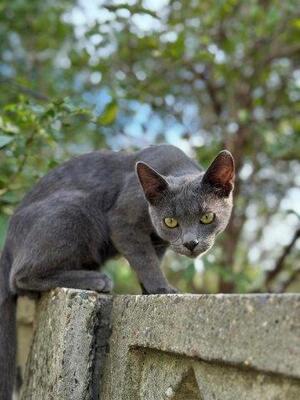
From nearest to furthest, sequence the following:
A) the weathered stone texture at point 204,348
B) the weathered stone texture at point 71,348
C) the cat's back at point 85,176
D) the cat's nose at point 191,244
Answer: the weathered stone texture at point 204,348 → the weathered stone texture at point 71,348 → the cat's nose at point 191,244 → the cat's back at point 85,176

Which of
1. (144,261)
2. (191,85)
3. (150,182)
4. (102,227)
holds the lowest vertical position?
(144,261)

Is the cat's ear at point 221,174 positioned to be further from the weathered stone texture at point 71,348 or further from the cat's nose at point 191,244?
the weathered stone texture at point 71,348

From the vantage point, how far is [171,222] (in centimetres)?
247

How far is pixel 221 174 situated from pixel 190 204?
6.6 inches

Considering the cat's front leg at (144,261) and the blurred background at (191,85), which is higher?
the blurred background at (191,85)

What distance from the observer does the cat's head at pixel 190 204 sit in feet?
7.88

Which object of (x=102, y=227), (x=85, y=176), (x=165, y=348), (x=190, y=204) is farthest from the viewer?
(x=85, y=176)

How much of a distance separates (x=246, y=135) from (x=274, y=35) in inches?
30.4

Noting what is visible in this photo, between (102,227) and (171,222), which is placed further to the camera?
(102,227)

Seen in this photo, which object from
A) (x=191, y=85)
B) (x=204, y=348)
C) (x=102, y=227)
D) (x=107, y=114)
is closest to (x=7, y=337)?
(x=102, y=227)

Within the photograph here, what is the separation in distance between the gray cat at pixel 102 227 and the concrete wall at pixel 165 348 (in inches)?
6.2

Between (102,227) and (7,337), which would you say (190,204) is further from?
(7,337)

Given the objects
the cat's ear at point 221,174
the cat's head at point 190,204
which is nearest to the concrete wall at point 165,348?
the cat's head at point 190,204

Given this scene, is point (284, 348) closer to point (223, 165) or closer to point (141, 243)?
point (223, 165)
